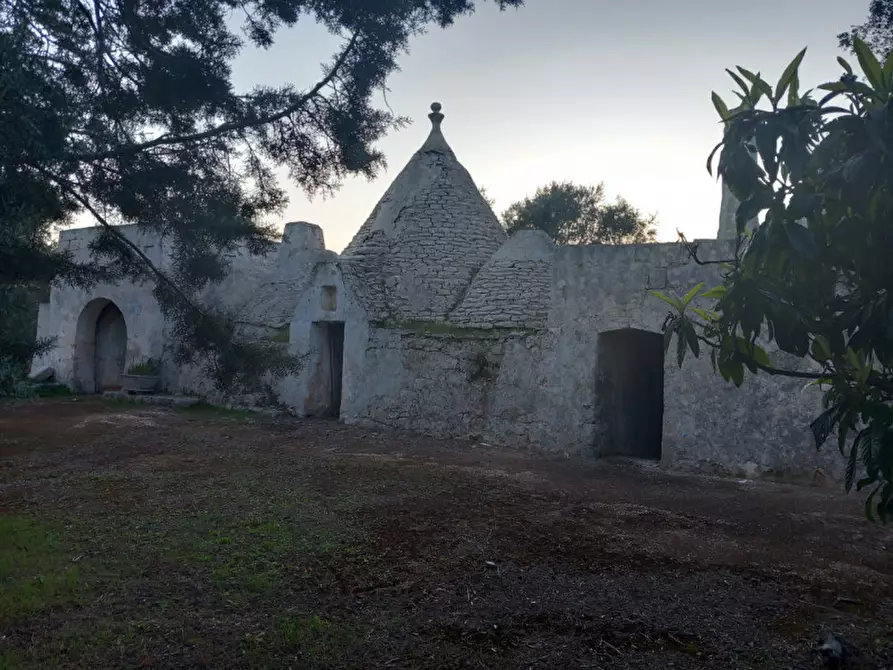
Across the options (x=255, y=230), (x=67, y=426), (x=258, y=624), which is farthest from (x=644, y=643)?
(x=67, y=426)

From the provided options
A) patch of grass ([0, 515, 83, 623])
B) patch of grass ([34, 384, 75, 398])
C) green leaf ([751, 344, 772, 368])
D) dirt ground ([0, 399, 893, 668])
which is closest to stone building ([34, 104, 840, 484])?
dirt ground ([0, 399, 893, 668])

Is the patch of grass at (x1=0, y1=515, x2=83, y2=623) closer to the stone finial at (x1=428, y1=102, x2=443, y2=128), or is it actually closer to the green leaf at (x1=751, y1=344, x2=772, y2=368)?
the green leaf at (x1=751, y1=344, x2=772, y2=368)

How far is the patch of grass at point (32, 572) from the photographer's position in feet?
12.7

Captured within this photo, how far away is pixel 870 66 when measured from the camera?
7.07 feet

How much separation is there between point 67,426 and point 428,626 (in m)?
9.48

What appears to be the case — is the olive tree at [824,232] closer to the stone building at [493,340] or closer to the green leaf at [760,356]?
the green leaf at [760,356]

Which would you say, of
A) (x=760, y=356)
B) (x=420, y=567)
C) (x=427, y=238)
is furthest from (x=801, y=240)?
(x=427, y=238)

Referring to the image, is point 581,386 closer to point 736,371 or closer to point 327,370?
point 327,370

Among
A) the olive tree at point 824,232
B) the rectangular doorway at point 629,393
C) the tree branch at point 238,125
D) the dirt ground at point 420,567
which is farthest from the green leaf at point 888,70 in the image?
the rectangular doorway at point 629,393

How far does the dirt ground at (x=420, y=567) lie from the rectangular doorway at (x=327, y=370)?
4.53 meters

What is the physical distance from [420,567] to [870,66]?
3842 mm

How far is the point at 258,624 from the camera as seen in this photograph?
12.0 ft

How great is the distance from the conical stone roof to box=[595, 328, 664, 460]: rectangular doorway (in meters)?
3.06

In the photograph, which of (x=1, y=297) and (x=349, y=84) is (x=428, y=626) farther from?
(x=349, y=84)
